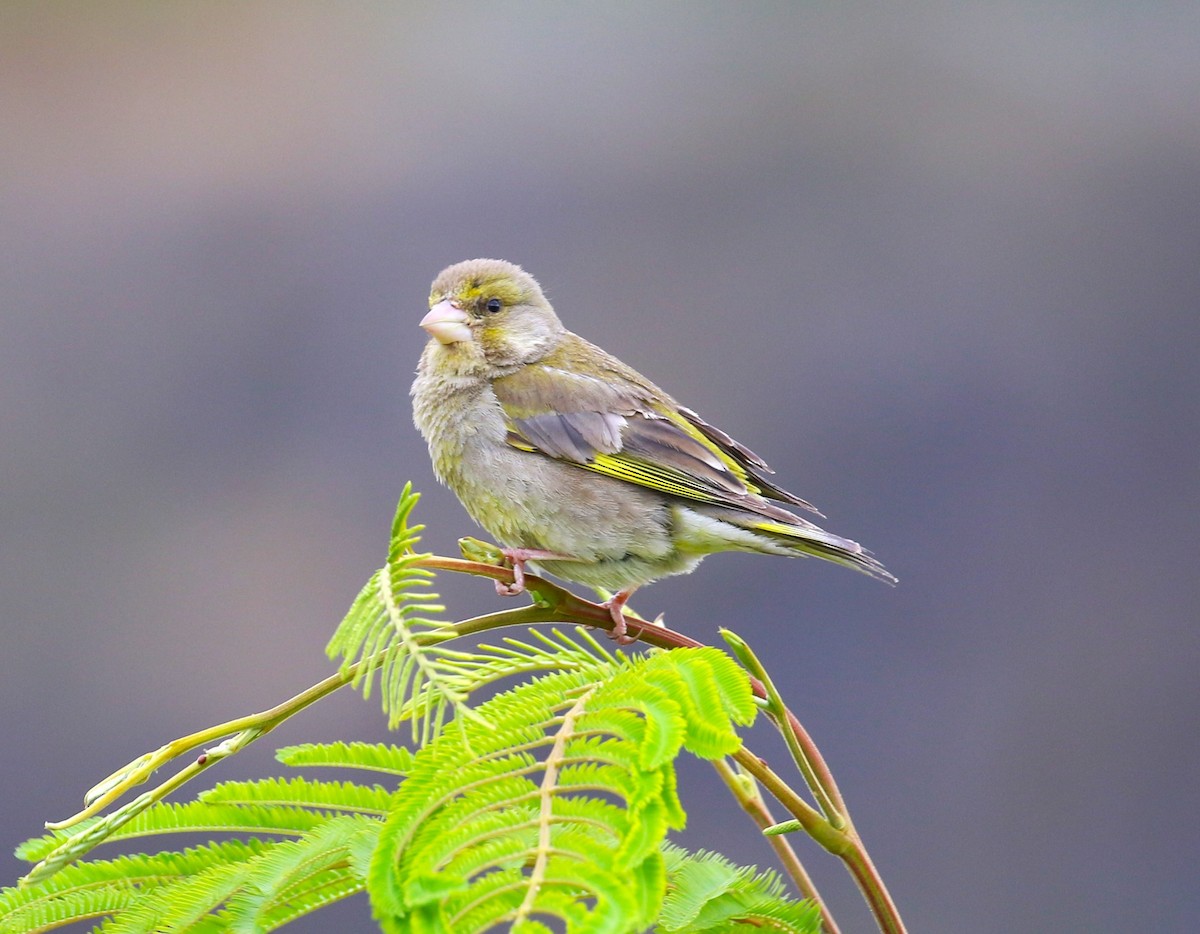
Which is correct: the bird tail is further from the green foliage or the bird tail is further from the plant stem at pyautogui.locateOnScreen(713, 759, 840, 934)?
the green foliage

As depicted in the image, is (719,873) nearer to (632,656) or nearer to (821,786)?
(821,786)

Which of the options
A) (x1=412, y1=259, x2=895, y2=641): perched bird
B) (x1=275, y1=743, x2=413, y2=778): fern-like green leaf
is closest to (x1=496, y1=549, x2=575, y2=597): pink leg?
(x1=412, y1=259, x2=895, y2=641): perched bird

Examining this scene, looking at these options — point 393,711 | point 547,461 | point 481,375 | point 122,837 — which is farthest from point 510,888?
point 481,375

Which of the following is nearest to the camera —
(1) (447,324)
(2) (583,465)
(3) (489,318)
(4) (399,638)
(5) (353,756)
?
(4) (399,638)

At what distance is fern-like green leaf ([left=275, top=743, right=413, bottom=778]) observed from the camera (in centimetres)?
190

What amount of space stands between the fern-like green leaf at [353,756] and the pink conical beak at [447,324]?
1.82 metres

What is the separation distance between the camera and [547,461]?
3287 millimetres

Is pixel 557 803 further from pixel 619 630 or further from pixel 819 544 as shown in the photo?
pixel 819 544

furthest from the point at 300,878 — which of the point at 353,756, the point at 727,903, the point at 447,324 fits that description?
the point at 447,324

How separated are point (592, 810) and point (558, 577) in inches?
75.3

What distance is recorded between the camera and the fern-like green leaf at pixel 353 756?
6.23ft

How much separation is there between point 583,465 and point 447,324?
67 cm

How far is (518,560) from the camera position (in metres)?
2.80

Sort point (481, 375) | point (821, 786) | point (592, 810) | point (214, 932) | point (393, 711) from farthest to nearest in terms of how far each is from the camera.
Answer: point (481, 375) → point (821, 786) → point (214, 932) → point (393, 711) → point (592, 810)
